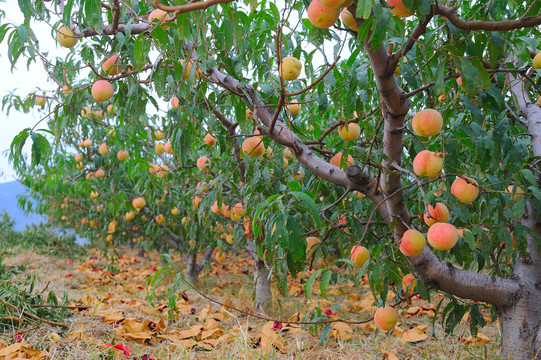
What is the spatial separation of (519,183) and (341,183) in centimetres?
65

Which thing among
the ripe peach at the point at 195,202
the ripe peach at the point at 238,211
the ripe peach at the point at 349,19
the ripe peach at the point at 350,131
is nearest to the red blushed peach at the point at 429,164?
the ripe peach at the point at 350,131

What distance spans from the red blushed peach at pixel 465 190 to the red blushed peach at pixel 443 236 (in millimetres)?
135

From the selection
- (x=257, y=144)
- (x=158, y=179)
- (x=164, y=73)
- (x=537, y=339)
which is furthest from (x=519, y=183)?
(x=158, y=179)

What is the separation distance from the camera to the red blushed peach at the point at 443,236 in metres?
1.29

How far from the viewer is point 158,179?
3.80 meters

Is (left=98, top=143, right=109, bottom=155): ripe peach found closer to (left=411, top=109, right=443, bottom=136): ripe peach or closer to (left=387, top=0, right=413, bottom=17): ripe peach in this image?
(left=411, top=109, right=443, bottom=136): ripe peach

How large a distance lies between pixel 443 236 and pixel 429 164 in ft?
0.78

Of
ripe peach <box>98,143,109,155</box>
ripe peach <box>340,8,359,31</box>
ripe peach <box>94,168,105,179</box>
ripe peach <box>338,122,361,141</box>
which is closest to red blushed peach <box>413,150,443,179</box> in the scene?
ripe peach <box>338,122,361,141</box>

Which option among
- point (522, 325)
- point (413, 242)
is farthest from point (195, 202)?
point (522, 325)

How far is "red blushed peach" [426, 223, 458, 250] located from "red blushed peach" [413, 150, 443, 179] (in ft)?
0.59

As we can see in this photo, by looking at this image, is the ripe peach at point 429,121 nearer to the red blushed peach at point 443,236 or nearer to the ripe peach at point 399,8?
the red blushed peach at point 443,236

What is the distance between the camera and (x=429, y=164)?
1297 millimetres

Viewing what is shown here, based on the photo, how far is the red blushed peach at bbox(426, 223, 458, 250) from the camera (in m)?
1.29

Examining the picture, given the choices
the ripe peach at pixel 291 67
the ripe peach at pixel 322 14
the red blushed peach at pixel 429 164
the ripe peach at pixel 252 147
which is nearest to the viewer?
the ripe peach at pixel 322 14
